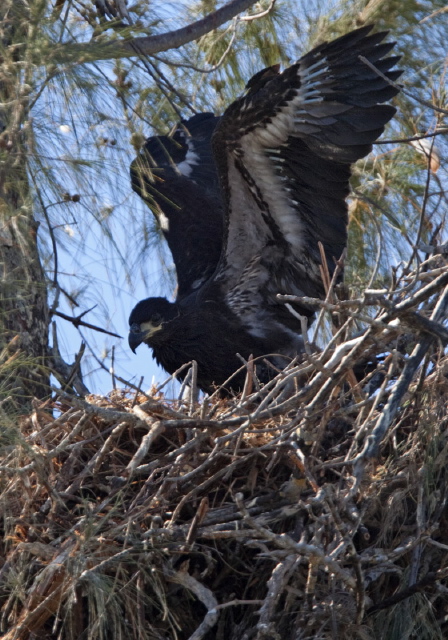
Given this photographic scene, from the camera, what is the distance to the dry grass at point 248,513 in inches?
115

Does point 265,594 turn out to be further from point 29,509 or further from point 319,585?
point 29,509

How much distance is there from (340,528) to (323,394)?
15.5 inches

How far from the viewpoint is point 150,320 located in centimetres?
515

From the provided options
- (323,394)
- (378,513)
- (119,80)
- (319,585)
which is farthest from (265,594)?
(119,80)

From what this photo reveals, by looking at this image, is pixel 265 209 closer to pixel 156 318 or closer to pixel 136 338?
pixel 156 318

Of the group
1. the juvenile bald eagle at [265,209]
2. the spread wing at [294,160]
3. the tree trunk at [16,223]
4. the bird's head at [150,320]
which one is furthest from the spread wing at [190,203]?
the tree trunk at [16,223]

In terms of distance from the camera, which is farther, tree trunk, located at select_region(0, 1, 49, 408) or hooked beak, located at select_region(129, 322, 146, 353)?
hooked beak, located at select_region(129, 322, 146, 353)

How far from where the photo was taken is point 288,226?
480cm

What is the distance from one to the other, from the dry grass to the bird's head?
1.54m

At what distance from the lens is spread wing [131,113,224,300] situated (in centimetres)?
552

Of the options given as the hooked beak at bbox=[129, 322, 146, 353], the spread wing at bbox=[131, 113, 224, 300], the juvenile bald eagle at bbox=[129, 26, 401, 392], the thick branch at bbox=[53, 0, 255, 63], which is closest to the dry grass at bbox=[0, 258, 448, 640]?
the juvenile bald eagle at bbox=[129, 26, 401, 392]

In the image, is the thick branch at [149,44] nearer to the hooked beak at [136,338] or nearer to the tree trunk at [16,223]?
the tree trunk at [16,223]

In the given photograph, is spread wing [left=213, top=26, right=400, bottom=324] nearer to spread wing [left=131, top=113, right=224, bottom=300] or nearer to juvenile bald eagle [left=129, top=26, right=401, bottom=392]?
juvenile bald eagle [left=129, top=26, right=401, bottom=392]

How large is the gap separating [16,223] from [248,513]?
4.26 feet
